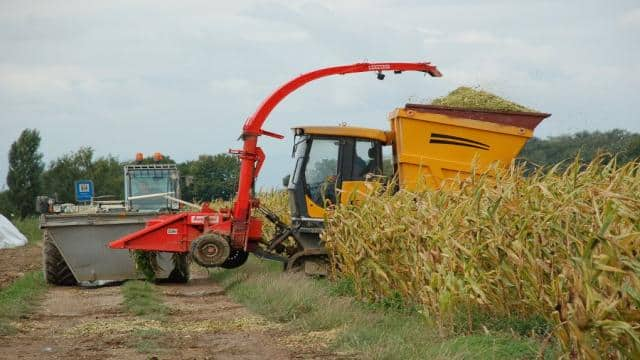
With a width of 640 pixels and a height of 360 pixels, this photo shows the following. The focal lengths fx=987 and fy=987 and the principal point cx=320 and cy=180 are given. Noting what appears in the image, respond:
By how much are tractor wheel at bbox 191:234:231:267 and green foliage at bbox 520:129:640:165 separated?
4763 millimetres

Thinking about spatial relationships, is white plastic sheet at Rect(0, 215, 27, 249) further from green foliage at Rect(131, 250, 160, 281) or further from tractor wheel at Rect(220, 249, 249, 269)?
tractor wheel at Rect(220, 249, 249, 269)

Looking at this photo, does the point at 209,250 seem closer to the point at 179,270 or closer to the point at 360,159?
the point at 179,270

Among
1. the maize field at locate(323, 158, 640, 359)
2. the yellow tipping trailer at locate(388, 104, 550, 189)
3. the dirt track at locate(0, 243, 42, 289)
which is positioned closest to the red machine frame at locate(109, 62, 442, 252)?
the yellow tipping trailer at locate(388, 104, 550, 189)

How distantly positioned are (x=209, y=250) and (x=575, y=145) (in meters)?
5.83

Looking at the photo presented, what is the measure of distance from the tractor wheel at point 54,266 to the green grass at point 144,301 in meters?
1.37

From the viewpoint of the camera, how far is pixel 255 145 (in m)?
15.8

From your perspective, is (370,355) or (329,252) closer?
(370,355)

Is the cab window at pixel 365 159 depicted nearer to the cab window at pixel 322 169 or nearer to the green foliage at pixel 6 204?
the cab window at pixel 322 169

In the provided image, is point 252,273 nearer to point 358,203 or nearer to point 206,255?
point 206,255

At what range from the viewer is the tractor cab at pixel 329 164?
15.2 metres

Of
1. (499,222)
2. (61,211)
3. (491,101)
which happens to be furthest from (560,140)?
(61,211)

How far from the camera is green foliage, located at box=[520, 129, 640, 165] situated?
1301 centimetres

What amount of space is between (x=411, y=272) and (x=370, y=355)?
206 cm

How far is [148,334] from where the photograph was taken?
10.4 meters
